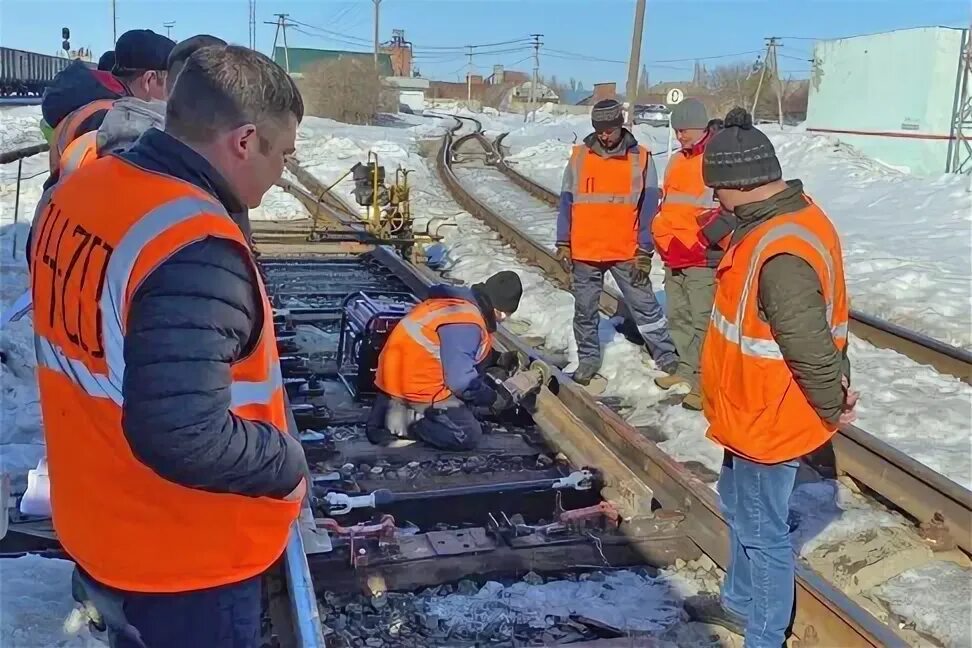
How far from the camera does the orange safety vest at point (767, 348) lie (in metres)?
3.39

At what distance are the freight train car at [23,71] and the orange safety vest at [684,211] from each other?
115 ft

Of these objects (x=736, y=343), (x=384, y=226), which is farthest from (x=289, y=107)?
(x=384, y=226)

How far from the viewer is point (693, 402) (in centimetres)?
661

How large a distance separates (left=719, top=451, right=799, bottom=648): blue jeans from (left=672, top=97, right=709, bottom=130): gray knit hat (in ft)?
11.5

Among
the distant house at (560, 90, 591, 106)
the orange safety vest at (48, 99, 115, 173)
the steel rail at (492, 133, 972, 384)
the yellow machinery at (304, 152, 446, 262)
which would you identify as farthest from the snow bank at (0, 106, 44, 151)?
the distant house at (560, 90, 591, 106)

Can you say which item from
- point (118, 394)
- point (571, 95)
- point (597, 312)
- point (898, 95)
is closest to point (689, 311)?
point (597, 312)

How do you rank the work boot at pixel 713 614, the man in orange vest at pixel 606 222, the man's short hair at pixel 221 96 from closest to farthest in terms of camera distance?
the man's short hair at pixel 221 96 → the work boot at pixel 713 614 → the man in orange vest at pixel 606 222

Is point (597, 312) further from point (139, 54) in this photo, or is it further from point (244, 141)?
point (244, 141)

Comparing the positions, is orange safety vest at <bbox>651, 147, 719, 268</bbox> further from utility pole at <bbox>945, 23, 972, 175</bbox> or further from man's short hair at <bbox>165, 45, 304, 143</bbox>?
utility pole at <bbox>945, 23, 972, 175</bbox>

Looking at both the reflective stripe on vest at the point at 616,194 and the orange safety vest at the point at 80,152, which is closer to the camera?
the orange safety vest at the point at 80,152

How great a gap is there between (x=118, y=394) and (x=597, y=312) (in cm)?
567

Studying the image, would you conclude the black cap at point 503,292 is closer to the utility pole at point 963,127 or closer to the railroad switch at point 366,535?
the railroad switch at point 366,535

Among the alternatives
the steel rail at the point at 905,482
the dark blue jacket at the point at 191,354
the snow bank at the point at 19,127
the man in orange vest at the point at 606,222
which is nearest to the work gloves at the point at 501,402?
the man in orange vest at the point at 606,222

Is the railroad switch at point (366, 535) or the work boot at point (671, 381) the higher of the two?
the work boot at point (671, 381)
